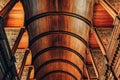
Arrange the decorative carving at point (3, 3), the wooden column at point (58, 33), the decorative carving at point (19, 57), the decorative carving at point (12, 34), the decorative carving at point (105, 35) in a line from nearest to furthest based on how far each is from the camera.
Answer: the decorative carving at point (3, 3), the decorative carving at point (12, 34), the decorative carving at point (105, 35), the decorative carving at point (19, 57), the wooden column at point (58, 33)

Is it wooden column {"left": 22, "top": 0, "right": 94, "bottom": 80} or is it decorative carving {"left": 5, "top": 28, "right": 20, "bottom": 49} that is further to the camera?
wooden column {"left": 22, "top": 0, "right": 94, "bottom": 80}

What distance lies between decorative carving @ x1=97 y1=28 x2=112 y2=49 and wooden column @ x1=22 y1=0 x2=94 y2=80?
1404 mm

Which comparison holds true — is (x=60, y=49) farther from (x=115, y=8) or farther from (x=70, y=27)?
(x=115, y=8)

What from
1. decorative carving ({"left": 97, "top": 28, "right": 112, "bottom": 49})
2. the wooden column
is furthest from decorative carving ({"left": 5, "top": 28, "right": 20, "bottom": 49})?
decorative carving ({"left": 97, "top": 28, "right": 112, "bottom": 49})

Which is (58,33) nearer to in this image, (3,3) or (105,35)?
(105,35)

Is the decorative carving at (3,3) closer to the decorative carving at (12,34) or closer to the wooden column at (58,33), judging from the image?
the decorative carving at (12,34)

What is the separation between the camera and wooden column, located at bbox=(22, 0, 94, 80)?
1350cm

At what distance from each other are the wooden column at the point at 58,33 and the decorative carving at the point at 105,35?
1.40 meters

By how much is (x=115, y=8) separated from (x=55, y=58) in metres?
9.76

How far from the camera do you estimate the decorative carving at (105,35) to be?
10900 millimetres

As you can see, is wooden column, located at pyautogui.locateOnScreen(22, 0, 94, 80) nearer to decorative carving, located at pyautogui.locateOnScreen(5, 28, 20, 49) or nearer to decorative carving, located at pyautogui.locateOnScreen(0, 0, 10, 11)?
decorative carving, located at pyautogui.locateOnScreen(5, 28, 20, 49)

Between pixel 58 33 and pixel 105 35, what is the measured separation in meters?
5.03

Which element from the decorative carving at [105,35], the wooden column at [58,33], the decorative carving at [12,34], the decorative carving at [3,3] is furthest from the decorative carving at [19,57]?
the decorative carving at [105,35]

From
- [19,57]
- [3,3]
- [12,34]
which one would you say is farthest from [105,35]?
[3,3]
